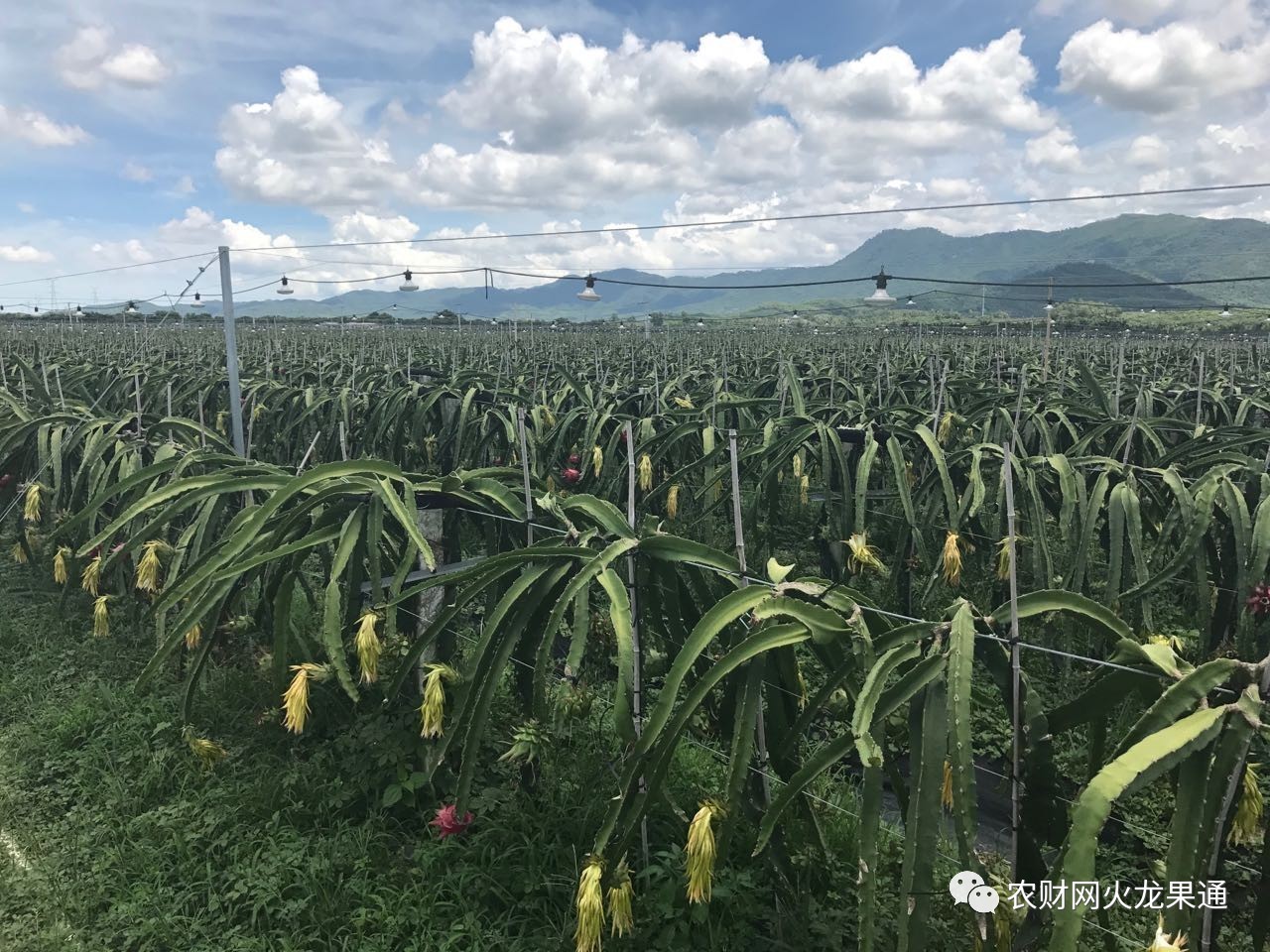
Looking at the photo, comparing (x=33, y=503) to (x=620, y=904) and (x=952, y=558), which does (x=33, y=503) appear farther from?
(x=952, y=558)

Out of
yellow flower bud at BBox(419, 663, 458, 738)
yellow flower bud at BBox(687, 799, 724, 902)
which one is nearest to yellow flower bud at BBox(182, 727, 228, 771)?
yellow flower bud at BBox(419, 663, 458, 738)

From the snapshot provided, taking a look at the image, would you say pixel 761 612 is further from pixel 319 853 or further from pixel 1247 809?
pixel 319 853

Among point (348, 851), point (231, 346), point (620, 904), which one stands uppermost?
point (231, 346)

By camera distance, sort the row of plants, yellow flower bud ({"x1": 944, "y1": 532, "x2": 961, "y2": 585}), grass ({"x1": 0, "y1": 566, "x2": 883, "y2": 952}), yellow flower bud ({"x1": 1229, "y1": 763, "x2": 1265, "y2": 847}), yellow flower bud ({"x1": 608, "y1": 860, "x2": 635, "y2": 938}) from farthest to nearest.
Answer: yellow flower bud ({"x1": 944, "y1": 532, "x2": 961, "y2": 585}) < grass ({"x1": 0, "y1": 566, "x2": 883, "y2": 952}) < yellow flower bud ({"x1": 608, "y1": 860, "x2": 635, "y2": 938}) < the row of plants < yellow flower bud ({"x1": 1229, "y1": 763, "x2": 1265, "y2": 847})

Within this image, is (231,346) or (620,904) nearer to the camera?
(620,904)

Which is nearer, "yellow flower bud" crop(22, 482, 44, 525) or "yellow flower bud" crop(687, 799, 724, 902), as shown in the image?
"yellow flower bud" crop(687, 799, 724, 902)

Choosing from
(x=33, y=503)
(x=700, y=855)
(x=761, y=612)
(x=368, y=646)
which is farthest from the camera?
(x=33, y=503)

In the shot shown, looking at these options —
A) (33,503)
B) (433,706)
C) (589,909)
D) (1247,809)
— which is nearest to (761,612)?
(589,909)

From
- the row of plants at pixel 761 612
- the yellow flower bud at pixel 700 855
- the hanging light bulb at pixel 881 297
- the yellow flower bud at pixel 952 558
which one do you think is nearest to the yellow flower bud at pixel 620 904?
the row of plants at pixel 761 612

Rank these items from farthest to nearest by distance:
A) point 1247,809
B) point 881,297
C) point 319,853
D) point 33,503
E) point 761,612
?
point 881,297
point 33,503
point 319,853
point 761,612
point 1247,809

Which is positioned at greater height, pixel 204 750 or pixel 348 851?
pixel 204 750

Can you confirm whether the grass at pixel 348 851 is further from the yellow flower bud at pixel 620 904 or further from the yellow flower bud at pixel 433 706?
the yellow flower bud at pixel 433 706

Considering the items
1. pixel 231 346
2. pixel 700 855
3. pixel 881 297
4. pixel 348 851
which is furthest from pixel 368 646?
pixel 881 297

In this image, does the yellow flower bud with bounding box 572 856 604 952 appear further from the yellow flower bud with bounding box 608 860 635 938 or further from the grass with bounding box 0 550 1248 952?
the grass with bounding box 0 550 1248 952
